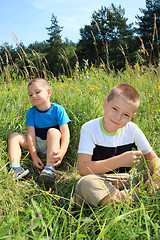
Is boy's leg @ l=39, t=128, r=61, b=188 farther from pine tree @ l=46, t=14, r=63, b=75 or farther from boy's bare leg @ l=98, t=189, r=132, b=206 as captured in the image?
pine tree @ l=46, t=14, r=63, b=75

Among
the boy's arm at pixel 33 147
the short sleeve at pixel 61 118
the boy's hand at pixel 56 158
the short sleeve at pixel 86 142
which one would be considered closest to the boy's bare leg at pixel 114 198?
the short sleeve at pixel 86 142

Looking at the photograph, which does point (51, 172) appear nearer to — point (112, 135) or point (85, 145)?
point (85, 145)

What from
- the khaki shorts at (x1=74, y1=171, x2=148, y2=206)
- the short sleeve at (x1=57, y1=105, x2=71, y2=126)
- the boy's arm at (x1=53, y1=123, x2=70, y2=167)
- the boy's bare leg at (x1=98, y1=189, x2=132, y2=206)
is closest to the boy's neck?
the short sleeve at (x1=57, y1=105, x2=71, y2=126)

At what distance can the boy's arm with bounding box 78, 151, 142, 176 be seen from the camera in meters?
1.56

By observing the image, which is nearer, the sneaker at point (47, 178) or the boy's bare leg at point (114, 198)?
the boy's bare leg at point (114, 198)

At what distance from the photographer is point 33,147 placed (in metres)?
2.33

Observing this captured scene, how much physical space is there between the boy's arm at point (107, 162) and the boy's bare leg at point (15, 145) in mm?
784

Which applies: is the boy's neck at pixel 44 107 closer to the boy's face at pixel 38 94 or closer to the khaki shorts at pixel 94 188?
the boy's face at pixel 38 94

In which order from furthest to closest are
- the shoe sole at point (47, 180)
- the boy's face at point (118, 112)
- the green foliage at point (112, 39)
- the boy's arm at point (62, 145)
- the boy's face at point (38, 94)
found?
the green foliage at point (112, 39) < the boy's face at point (38, 94) < the boy's arm at point (62, 145) < the shoe sole at point (47, 180) < the boy's face at point (118, 112)

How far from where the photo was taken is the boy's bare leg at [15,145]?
7.15 ft

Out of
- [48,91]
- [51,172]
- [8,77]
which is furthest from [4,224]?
[8,77]

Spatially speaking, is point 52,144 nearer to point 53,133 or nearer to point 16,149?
point 53,133

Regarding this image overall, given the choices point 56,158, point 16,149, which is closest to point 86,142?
point 56,158

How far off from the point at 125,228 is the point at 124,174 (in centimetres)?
58
